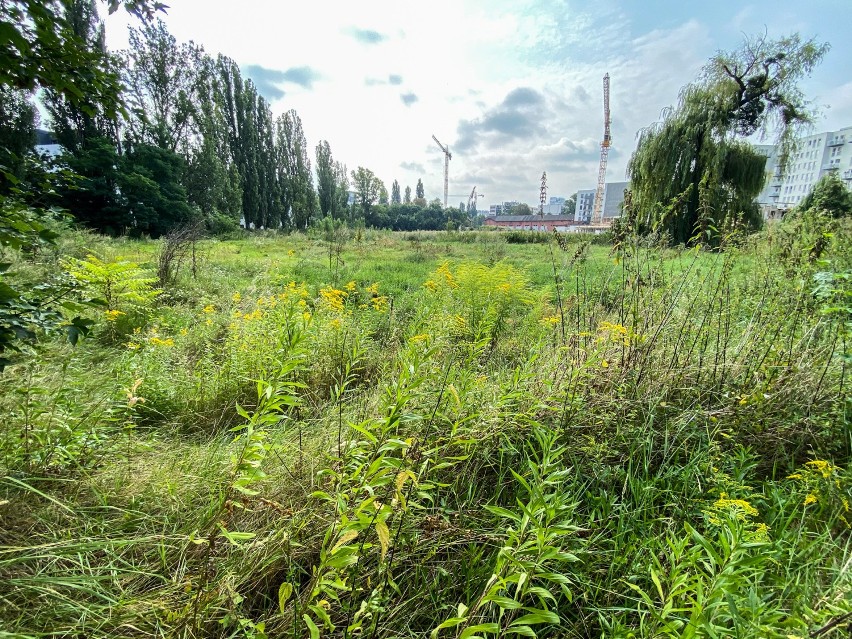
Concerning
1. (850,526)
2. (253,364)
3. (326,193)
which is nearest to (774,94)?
(850,526)

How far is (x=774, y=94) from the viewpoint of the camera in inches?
590

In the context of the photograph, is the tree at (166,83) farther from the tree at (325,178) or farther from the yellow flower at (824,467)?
the yellow flower at (824,467)

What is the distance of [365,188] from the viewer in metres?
58.3

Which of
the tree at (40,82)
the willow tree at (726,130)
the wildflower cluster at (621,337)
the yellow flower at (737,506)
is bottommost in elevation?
the yellow flower at (737,506)

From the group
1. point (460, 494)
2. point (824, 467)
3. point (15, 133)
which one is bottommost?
point (460, 494)

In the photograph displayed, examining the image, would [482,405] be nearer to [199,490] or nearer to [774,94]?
[199,490]

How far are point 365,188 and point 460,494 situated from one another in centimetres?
6186

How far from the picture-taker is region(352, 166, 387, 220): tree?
57.6 meters

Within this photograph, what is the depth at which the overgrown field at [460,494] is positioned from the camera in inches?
45.0

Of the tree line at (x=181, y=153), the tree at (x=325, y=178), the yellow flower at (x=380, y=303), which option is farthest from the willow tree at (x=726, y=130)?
the tree at (x=325, y=178)

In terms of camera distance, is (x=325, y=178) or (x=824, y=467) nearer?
(x=824, y=467)

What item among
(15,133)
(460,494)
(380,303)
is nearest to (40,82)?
(460,494)

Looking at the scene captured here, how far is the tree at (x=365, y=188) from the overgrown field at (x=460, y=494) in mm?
57566

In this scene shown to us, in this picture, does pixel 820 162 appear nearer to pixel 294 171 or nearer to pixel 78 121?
pixel 294 171
